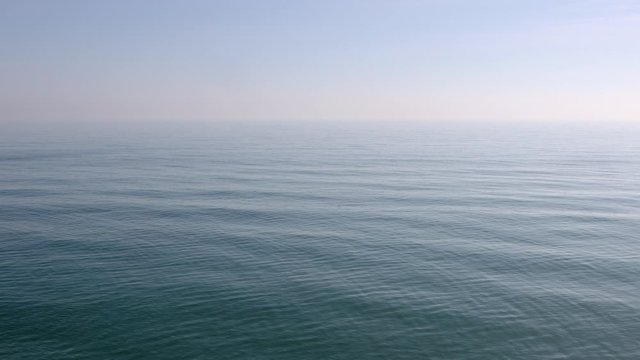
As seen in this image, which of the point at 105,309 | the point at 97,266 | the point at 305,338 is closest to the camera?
the point at 305,338

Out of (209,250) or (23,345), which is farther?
(209,250)

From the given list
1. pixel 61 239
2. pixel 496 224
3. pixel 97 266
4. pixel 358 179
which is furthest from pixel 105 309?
pixel 358 179

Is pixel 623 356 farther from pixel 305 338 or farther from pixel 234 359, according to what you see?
pixel 234 359

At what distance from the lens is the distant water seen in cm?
5234

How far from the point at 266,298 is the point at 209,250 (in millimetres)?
23120

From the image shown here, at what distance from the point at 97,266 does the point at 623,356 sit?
6676 centimetres

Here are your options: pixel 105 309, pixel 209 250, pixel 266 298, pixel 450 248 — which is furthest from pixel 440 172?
pixel 105 309

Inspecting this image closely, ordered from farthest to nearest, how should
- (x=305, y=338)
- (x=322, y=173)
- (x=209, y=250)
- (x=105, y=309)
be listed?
(x=322, y=173) < (x=209, y=250) < (x=105, y=309) < (x=305, y=338)

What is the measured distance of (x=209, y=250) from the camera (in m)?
83.1

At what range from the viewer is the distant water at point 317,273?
52.3m

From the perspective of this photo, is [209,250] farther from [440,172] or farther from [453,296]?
[440,172]

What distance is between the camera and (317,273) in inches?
2837

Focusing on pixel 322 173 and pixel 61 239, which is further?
pixel 322 173

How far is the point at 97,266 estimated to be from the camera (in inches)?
2904
